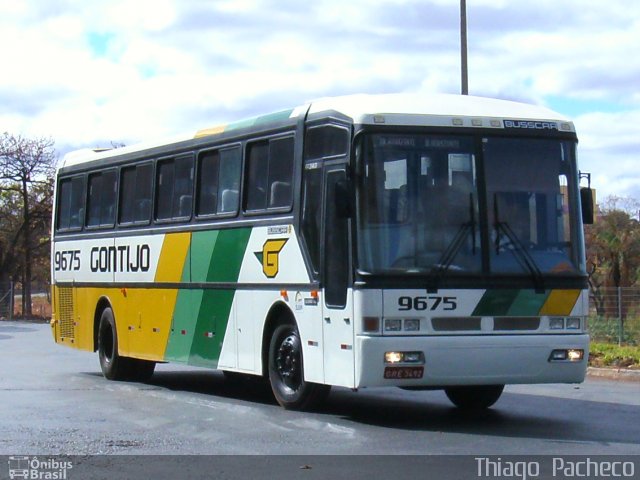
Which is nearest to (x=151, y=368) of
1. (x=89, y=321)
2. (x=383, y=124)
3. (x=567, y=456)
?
(x=89, y=321)

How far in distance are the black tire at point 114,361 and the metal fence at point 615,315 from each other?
8822mm

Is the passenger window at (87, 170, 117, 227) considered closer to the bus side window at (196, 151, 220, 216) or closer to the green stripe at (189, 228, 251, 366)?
the bus side window at (196, 151, 220, 216)

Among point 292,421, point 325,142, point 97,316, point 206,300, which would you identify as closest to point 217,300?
point 206,300

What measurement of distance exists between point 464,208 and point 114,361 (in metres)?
8.22

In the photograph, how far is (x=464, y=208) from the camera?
1282 cm

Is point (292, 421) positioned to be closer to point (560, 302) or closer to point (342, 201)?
point (342, 201)

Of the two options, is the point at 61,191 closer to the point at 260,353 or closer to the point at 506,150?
the point at 260,353

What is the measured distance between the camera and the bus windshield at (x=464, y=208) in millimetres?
12656

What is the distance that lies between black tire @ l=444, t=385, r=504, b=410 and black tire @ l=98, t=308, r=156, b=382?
6.18 metres

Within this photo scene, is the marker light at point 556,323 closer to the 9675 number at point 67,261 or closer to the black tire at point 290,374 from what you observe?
the black tire at point 290,374

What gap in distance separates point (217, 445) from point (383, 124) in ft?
12.0

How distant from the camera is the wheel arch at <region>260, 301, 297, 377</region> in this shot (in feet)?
47.3

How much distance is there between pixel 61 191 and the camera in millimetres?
21688

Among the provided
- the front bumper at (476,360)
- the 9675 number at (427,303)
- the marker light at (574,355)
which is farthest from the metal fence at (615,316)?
the 9675 number at (427,303)
